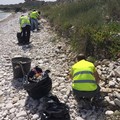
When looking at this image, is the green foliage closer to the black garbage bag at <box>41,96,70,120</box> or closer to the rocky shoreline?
the rocky shoreline

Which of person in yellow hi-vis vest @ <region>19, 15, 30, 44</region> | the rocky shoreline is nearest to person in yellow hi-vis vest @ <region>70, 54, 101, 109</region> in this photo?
the rocky shoreline

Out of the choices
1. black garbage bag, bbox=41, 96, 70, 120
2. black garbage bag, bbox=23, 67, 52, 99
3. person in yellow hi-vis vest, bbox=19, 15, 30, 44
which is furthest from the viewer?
person in yellow hi-vis vest, bbox=19, 15, 30, 44

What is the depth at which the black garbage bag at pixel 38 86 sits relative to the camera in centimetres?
710

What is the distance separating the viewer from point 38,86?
23.4ft

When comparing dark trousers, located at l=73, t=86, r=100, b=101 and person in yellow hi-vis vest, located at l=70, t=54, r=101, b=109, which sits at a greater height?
person in yellow hi-vis vest, located at l=70, t=54, r=101, b=109

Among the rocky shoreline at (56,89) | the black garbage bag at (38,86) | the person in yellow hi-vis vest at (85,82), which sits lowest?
the rocky shoreline at (56,89)

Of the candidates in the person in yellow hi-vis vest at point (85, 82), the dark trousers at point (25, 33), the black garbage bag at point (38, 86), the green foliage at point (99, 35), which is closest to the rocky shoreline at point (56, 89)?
the black garbage bag at point (38, 86)

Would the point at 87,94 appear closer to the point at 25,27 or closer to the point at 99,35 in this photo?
the point at 99,35

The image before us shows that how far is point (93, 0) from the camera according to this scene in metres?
19.1

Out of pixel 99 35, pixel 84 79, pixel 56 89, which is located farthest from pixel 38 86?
pixel 99 35

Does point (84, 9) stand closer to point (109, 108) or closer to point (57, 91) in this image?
point (57, 91)

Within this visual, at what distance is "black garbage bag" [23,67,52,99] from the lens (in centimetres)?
710

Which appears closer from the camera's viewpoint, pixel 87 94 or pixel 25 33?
pixel 87 94

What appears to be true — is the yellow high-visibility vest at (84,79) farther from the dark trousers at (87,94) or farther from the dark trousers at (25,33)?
the dark trousers at (25,33)
